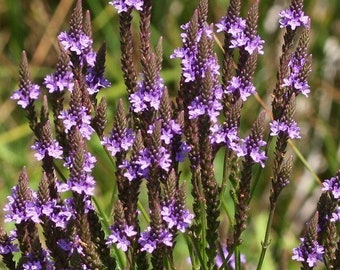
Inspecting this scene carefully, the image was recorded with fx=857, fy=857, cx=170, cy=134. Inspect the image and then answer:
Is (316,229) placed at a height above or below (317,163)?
below

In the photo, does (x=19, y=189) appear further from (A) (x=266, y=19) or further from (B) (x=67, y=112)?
(A) (x=266, y=19)

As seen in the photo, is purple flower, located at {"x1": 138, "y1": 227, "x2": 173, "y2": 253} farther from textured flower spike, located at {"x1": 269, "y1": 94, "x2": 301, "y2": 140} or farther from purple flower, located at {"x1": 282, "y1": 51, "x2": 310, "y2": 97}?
purple flower, located at {"x1": 282, "y1": 51, "x2": 310, "y2": 97}

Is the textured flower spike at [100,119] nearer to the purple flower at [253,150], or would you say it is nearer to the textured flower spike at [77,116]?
the textured flower spike at [77,116]

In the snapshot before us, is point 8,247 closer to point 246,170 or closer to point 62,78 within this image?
point 62,78

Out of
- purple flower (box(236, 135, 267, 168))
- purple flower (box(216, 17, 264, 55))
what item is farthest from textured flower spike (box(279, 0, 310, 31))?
purple flower (box(236, 135, 267, 168))

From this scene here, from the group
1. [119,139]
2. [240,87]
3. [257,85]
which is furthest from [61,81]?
[257,85]

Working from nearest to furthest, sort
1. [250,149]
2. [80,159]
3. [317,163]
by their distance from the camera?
[80,159] < [250,149] < [317,163]

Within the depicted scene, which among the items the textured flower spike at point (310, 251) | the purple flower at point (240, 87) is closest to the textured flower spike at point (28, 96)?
the purple flower at point (240, 87)

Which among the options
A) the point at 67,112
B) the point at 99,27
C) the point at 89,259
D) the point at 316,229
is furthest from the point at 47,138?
the point at 99,27
